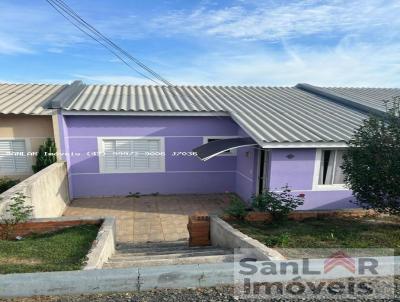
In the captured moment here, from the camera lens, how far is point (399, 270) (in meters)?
3.91

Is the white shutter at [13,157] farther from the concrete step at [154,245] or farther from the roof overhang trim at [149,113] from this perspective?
the concrete step at [154,245]

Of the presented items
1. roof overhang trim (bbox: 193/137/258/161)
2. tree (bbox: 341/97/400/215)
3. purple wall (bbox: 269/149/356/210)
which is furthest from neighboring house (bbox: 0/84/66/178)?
tree (bbox: 341/97/400/215)

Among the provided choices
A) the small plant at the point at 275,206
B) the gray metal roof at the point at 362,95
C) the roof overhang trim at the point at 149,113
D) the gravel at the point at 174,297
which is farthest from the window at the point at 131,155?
the gray metal roof at the point at 362,95

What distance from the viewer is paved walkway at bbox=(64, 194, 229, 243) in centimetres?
800

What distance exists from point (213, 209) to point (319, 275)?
6.37 metres

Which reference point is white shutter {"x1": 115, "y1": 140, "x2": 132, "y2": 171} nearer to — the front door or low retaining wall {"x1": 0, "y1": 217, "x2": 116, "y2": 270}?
low retaining wall {"x1": 0, "y1": 217, "x2": 116, "y2": 270}

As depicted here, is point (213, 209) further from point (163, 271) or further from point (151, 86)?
point (151, 86)

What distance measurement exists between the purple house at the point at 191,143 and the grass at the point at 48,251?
4574mm

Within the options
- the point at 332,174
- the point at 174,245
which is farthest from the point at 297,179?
the point at 174,245

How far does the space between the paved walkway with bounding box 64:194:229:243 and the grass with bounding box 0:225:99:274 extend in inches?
87.1

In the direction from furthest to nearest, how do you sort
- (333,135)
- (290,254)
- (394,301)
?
1. (333,135)
2. (290,254)
3. (394,301)

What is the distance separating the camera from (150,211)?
973 centimetres

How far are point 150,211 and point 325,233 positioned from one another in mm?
5961

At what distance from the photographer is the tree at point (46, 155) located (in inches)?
420
